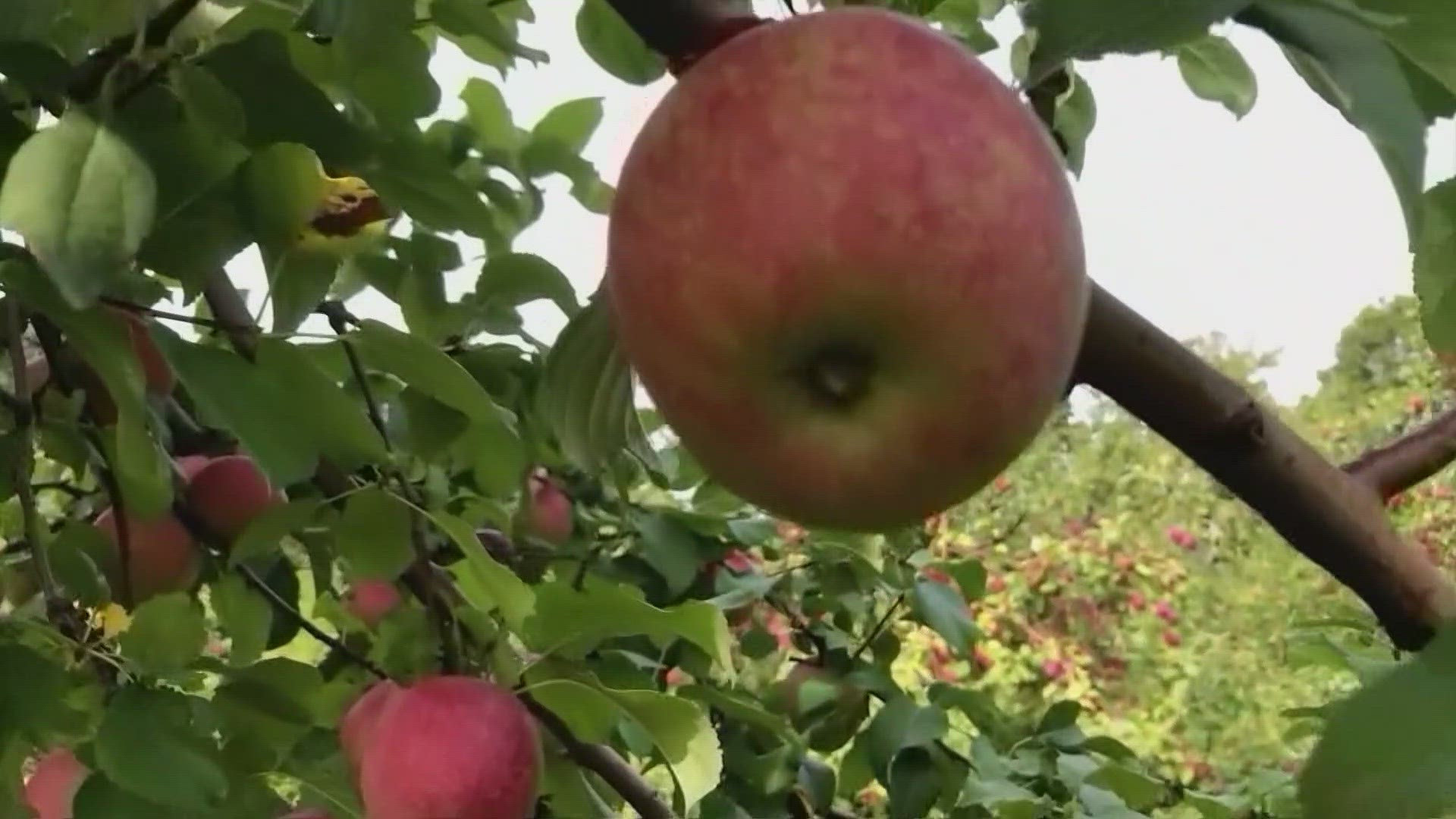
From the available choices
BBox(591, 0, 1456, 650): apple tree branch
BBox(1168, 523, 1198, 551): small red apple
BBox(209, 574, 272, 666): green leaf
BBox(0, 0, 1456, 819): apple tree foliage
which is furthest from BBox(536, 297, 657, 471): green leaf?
BBox(1168, 523, 1198, 551): small red apple

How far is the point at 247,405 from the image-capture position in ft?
1.88

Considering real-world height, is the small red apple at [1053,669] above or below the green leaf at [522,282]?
above

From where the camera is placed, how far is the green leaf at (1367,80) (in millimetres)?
378

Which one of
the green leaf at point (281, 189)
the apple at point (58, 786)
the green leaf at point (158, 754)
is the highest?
the green leaf at point (281, 189)

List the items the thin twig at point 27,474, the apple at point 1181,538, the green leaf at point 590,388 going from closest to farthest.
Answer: the green leaf at point 590,388, the thin twig at point 27,474, the apple at point 1181,538

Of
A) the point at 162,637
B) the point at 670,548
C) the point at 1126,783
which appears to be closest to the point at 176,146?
the point at 162,637

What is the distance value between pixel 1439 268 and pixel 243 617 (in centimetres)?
68

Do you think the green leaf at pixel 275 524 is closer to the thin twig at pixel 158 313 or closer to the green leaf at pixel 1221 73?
the thin twig at pixel 158 313

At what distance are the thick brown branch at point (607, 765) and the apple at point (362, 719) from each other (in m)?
0.07

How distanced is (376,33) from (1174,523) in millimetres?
3598

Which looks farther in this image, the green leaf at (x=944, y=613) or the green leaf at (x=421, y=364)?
the green leaf at (x=944, y=613)

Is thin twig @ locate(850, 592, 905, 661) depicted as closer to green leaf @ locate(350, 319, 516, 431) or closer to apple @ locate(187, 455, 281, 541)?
apple @ locate(187, 455, 281, 541)

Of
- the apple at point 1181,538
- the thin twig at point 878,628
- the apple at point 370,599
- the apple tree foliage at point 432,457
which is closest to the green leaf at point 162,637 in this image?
the apple tree foliage at point 432,457

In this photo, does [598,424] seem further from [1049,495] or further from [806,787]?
[1049,495]
